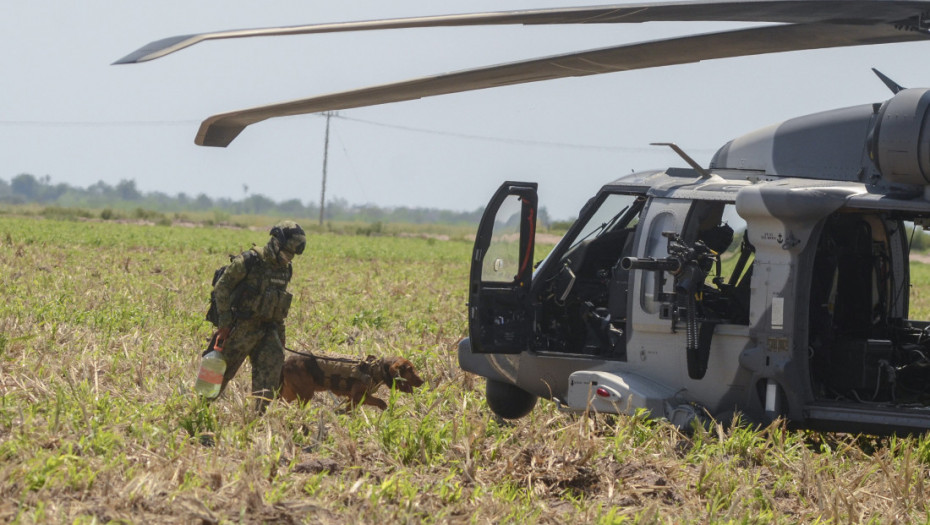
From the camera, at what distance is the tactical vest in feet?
26.6

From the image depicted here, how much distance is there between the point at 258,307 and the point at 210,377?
620 millimetres

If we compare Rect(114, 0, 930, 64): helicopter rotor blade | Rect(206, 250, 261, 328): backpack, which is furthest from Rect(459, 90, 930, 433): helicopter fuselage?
Rect(114, 0, 930, 64): helicopter rotor blade

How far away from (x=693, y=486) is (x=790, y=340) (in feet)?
4.60

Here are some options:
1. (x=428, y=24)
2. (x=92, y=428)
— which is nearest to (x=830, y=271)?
(x=428, y=24)

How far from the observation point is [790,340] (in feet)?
23.8

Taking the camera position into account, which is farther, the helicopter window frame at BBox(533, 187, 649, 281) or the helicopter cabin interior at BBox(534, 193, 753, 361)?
the helicopter window frame at BBox(533, 187, 649, 281)

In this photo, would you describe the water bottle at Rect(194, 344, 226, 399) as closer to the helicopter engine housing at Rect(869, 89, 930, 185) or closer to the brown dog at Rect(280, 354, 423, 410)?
the brown dog at Rect(280, 354, 423, 410)

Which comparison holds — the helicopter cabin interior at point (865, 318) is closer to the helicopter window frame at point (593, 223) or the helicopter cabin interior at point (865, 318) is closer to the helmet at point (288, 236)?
the helicopter window frame at point (593, 223)

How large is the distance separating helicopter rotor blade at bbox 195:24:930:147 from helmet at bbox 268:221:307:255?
179cm

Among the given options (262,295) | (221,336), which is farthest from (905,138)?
(221,336)

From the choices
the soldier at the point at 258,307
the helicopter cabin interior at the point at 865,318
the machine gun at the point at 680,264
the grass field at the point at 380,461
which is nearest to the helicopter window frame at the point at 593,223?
the machine gun at the point at 680,264

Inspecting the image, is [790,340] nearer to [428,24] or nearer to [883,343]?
[883,343]

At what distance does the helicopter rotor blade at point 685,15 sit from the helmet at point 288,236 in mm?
2738

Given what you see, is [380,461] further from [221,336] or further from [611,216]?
[611,216]
